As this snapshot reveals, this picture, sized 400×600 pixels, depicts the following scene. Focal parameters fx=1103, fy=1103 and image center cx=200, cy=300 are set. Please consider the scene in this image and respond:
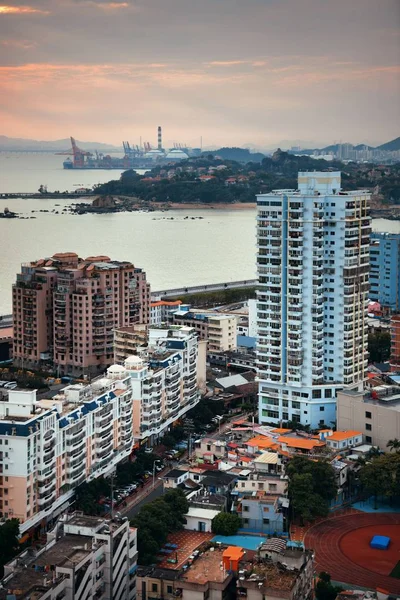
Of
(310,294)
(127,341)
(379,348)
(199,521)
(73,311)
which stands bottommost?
(199,521)

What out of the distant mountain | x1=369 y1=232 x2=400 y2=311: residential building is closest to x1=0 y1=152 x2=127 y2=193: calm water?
the distant mountain

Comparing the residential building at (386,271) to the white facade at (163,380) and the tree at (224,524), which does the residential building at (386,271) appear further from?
the tree at (224,524)

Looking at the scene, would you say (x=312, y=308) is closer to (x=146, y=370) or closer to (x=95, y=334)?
(x=146, y=370)

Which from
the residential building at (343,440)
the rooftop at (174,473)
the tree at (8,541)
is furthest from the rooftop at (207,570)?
the residential building at (343,440)

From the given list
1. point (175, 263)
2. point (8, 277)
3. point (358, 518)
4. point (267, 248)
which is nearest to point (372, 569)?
point (358, 518)

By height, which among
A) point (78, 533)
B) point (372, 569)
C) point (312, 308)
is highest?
point (312, 308)

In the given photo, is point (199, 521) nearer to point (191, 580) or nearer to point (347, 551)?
point (347, 551)

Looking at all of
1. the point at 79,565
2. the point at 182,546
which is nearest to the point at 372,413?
the point at 182,546
